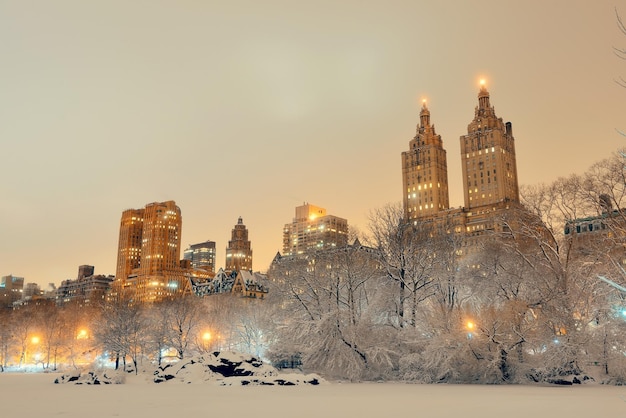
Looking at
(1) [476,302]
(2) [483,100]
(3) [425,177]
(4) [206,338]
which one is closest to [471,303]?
(1) [476,302]

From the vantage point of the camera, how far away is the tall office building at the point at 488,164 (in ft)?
525

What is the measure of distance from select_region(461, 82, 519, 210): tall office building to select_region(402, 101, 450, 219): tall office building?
9407mm

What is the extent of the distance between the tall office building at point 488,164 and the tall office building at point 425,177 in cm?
941

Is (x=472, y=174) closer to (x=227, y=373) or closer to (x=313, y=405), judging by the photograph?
(x=227, y=373)

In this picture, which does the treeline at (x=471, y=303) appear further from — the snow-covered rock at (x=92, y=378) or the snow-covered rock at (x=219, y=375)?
the snow-covered rock at (x=92, y=378)

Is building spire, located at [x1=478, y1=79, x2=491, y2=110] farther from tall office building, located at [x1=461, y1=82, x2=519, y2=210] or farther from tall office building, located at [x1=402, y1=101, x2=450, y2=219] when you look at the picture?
tall office building, located at [x1=402, y1=101, x2=450, y2=219]

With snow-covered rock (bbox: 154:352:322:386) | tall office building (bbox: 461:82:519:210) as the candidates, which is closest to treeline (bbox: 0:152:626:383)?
snow-covered rock (bbox: 154:352:322:386)

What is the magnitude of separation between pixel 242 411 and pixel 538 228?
2773 centimetres

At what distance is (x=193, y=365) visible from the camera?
3534 centimetres

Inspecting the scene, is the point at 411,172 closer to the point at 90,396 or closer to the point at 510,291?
the point at 510,291

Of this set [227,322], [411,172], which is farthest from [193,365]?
[411,172]

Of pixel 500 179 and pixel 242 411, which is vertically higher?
pixel 500 179

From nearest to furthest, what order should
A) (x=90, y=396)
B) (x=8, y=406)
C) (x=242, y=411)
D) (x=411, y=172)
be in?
1. (x=242, y=411)
2. (x=8, y=406)
3. (x=90, y=396)
4. (x=411, y=172)

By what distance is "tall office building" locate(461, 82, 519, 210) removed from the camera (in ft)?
525
